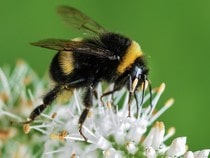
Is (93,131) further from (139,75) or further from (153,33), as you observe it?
(153,33)

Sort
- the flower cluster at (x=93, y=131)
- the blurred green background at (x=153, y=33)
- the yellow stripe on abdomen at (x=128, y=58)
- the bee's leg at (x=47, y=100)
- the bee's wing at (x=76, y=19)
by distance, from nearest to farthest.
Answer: the flower cluster at (x=93, y=131), the yellow stripe on abdomen at (x=128, y=58), the bee's leg at (x=47, y=100), the bee's wing at (x=76, y=19), the blurred green background at (x=153, y=33)

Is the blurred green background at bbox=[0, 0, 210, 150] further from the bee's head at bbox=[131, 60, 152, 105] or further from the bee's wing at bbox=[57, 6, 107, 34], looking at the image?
the bee's head at bbox=[131, 60, 152, 105]

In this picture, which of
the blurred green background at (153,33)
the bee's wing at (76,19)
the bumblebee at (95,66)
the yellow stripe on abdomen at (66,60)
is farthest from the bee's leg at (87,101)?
the blurred green background at (153,33)

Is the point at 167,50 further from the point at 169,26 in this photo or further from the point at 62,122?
the point at 62,122

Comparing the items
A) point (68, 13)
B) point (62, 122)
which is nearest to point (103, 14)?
point (68, 13)

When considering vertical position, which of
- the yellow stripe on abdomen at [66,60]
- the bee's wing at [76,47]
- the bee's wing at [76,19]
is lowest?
the yellow stripe on abdomen at [66,60]

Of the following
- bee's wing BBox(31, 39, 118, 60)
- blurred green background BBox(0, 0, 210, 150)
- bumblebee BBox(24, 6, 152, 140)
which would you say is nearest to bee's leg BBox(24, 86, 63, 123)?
bumblebee BBox(24, 6, 152, 140)

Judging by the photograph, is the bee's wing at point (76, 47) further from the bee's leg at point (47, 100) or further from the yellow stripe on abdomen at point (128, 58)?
the bee's leg at point (47, 100)
